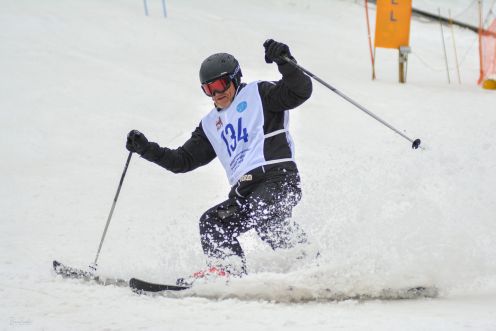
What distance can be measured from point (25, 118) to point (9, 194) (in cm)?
233

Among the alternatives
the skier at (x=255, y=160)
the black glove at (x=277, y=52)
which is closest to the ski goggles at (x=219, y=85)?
the skier at (x=255, y=160)

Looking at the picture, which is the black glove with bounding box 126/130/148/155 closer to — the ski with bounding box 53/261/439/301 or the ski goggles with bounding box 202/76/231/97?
the ski goggles with bounding box 202/76/231/97

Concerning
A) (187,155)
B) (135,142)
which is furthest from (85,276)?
(187,155)

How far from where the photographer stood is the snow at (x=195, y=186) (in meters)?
3.86

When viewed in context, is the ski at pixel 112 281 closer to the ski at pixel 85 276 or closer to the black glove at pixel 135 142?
the ski at pixel 85 276

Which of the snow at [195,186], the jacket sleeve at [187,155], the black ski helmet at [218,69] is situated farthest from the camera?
the jacket sleeve at [187,155]

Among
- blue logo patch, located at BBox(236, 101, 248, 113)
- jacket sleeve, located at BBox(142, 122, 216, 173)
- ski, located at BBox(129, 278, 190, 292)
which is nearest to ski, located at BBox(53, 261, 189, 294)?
ski, located at BBox(129, 278, 190, 292)

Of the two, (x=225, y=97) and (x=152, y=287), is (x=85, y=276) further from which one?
(x=225, y=97)

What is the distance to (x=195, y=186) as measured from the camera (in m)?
7.48

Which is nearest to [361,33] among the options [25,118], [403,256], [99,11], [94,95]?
[99,11]

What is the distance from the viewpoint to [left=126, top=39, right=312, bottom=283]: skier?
4.28 m

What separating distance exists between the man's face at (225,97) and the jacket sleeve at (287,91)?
201mm

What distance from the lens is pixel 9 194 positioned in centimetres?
682

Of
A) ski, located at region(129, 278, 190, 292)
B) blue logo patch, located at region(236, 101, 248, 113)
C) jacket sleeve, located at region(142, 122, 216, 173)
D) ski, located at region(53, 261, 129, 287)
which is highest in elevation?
blue logo patch, located at region(236, 101, 248, 113)
